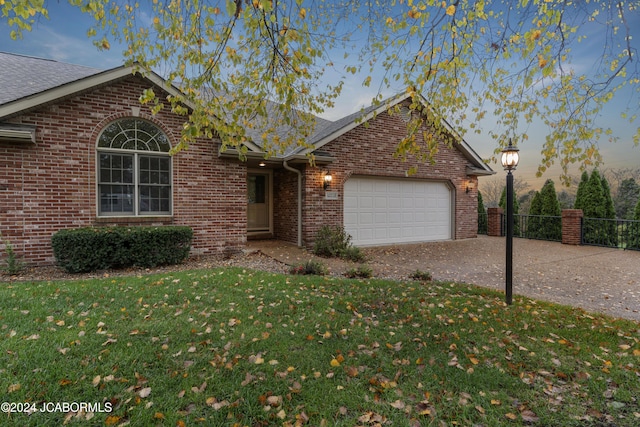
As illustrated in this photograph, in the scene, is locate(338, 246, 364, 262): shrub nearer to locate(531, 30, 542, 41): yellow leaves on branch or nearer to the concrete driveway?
the concrete driveway

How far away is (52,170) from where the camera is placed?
7.16 metres

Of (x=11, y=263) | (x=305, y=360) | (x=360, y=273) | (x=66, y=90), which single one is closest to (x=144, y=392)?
(x=305, y=360)

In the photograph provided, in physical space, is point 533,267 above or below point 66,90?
below

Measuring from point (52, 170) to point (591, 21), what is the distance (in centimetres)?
1025

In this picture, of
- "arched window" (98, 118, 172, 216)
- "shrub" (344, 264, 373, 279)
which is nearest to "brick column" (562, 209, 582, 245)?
"shrub" (344, 264, 373, 279)

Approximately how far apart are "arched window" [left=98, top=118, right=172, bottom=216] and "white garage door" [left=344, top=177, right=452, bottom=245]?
5619mm

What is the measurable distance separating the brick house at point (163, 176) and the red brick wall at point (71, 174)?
22 mm

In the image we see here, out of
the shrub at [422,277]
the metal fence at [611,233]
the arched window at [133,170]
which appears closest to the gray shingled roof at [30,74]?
the arched window at [133,170]

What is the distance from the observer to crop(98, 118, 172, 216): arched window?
Result: 774 centimetres

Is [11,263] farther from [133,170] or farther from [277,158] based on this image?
[277,158]

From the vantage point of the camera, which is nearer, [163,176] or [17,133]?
[17,133]

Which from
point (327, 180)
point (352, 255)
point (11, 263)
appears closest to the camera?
point (11, 263)

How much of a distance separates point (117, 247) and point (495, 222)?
50.4 ft

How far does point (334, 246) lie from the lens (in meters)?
9.20
